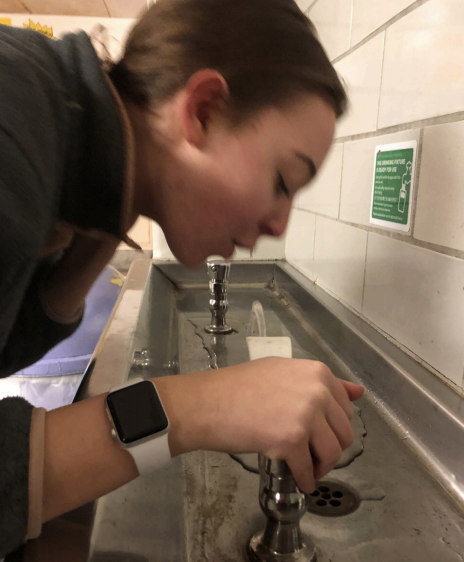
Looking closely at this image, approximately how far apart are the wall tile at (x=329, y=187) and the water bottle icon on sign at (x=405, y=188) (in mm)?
194

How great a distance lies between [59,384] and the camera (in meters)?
1.18

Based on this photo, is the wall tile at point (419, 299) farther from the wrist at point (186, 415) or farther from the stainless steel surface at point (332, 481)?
→ the wrist at point (186, 415)

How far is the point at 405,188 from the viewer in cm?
52

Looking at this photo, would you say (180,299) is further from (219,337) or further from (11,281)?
(11,281)

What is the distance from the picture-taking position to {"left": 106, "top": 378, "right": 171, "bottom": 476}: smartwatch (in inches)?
11.3

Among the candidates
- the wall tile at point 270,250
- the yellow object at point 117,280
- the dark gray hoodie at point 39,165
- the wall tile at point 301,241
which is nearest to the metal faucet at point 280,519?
the dark gray hoodie at point 39,165

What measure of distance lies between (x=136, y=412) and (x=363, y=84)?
56 cm

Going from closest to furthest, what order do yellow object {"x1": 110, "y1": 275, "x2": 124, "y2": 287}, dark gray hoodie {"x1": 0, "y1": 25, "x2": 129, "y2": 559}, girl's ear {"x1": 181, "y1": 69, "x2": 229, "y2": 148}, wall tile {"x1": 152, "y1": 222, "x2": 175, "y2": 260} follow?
dark gray hoodie {"x1": 0, "y1": 25, "x2": 129, "y2": 559}
girl's ear {"x1": 181, "y1": 69, "x2": 229, "y2": 148}
wall tile {"x1": 152, "y1": 222, "x2": 175, "y2": 260}
yellow object {"x1": 110, "y1": 275, "x2": 124, "y2": 287}

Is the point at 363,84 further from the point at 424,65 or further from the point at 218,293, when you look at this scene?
the point at 218,293

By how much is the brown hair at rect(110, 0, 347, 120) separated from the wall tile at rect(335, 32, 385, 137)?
0.20 metres

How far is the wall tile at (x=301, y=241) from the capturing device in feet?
3.01

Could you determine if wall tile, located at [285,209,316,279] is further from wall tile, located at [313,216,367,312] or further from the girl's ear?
the girl's ear

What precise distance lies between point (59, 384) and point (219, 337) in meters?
0.67

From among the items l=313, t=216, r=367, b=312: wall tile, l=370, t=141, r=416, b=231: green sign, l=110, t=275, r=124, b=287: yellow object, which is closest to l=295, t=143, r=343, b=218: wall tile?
l=313, t=216, r=367, b=312: wall tile
